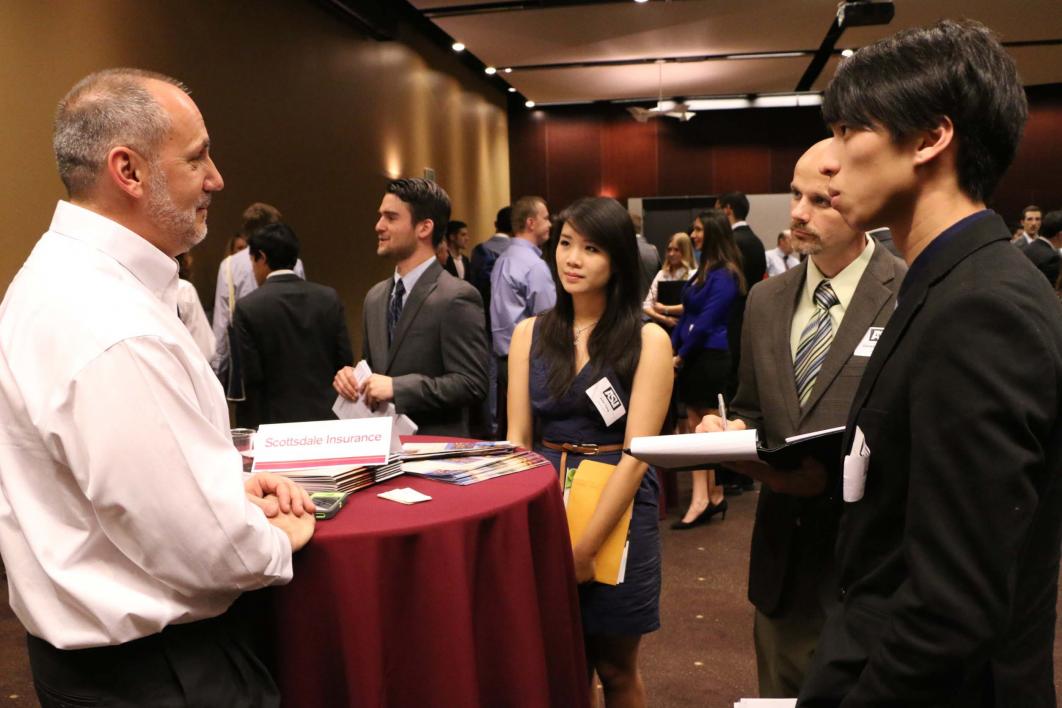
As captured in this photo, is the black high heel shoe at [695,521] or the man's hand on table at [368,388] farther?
the black high heel shoe at [695,521]

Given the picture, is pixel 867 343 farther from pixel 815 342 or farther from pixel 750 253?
pixel 750 253

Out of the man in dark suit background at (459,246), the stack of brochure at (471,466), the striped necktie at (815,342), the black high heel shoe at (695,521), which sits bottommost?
the black high heel shoe at (695,521)

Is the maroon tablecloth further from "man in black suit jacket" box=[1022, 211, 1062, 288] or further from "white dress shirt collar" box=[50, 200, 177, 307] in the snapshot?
"man in black suit jacket" box=[1022, 211, 1062, 288]

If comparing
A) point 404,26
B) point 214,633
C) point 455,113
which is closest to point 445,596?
point 214,633

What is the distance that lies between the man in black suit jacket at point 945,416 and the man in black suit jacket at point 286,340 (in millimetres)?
2802

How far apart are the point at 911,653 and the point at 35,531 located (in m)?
1.18

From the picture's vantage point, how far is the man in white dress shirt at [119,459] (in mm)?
1219

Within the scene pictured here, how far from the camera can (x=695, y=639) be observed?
3.35 meters

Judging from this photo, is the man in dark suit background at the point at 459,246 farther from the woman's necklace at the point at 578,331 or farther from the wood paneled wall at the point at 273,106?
the woman's necklace at the point at 578,331

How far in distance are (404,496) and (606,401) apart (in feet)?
2.14

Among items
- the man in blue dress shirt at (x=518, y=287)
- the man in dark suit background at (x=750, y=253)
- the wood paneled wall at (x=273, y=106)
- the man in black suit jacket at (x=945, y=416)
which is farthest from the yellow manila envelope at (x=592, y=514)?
the man in dark suit background at (x=750, y=253)

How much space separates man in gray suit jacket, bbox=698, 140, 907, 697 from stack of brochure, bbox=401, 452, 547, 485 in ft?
1.45

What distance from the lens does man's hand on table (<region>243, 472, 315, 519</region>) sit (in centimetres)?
152

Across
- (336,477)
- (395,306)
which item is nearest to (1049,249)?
(395,306)
